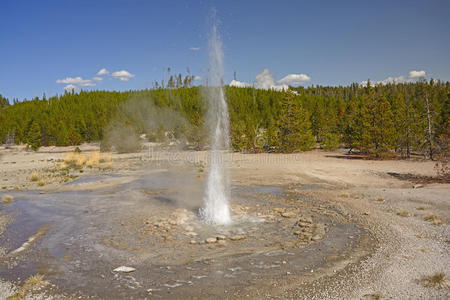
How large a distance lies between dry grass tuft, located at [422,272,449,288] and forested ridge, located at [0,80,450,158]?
675 inches

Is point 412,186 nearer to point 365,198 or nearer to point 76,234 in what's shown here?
point 365,198

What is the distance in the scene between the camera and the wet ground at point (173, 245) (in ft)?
24.9

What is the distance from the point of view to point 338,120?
2346 inches

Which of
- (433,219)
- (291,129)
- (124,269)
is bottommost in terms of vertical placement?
(124,269)

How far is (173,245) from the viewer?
33.2 ft

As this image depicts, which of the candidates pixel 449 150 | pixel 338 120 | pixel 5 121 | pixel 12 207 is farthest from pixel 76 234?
pixel 5 121

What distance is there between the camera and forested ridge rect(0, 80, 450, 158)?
3350cm

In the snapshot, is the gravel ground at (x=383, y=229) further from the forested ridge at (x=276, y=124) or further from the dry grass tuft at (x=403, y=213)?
the forested ridge at (x=276, y=124)

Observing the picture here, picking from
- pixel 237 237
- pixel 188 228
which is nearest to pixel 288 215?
pixel 237 237

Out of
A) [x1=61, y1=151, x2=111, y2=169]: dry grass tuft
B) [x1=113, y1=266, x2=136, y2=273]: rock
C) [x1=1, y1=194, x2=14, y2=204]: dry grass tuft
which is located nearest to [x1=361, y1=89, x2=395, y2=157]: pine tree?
[x1=61, y1=151, x2=111, y2=169]: dry grass tuft

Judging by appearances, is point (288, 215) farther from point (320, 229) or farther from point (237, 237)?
point (237, 237)

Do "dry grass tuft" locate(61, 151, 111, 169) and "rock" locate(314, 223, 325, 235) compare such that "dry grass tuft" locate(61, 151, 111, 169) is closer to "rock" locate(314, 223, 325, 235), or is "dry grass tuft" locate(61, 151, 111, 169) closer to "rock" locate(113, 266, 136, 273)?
"rock" locate(113, 266, 136, 273)

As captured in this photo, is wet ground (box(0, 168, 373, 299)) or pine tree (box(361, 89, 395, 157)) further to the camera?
pine tree (box(361, 89, 395, 157))

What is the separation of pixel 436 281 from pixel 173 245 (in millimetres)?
6957
